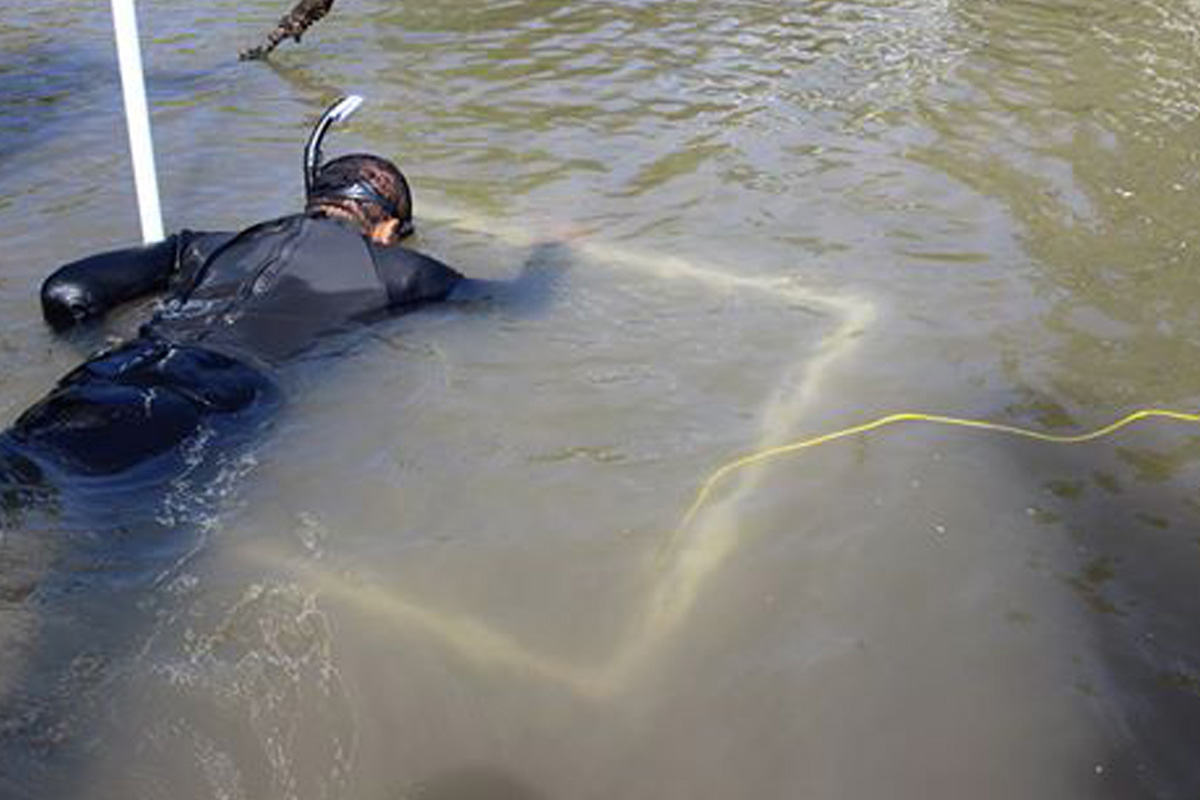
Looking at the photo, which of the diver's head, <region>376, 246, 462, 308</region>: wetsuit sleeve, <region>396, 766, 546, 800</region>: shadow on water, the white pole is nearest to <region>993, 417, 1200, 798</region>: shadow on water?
<region>396, 766, 546, 800</region>: shadow on water

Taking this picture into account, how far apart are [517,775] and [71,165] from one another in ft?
17.5

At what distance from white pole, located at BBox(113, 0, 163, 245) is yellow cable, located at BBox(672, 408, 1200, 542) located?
8.86 ft

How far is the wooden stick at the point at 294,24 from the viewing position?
28.8 ft

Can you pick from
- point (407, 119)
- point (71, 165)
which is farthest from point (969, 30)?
point (71, 165)

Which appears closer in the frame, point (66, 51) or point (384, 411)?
point (384, 411)

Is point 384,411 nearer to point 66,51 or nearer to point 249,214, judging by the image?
point 249,214

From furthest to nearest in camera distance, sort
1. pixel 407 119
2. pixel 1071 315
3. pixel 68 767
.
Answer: pixel 407 119 < pixel 1071 315 < pixel 68 767

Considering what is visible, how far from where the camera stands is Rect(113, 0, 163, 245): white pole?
4.72 metres

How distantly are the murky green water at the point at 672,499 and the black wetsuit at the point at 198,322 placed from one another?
160 millimetres

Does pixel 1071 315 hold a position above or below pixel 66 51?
below

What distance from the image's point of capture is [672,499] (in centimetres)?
338

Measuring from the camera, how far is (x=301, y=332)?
4.07 m

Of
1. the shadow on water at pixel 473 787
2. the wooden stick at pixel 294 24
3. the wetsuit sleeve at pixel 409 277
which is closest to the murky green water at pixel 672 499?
the shadow on water at pixel 473 787

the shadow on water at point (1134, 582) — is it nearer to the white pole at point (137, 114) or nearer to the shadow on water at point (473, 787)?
the shadow on water at point (473, 787)
